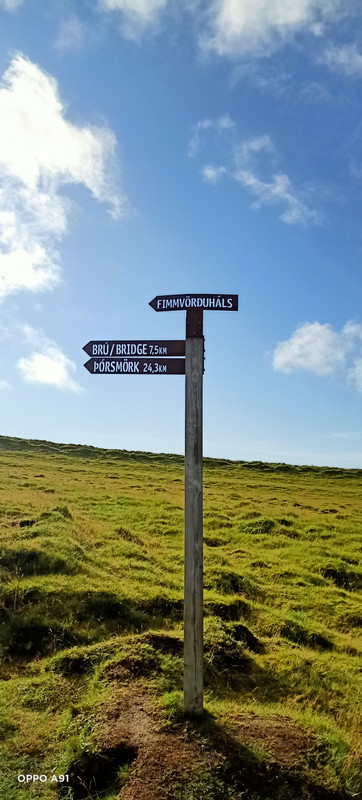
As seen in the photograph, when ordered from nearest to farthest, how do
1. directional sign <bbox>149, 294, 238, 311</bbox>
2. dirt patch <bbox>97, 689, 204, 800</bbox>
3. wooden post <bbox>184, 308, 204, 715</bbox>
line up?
dirt patch <bbox>97, 689, 204, 800</bbox>
wooden post <bbox>184, 308, 204, 715</bbox>
directional sign <bbox>149, 294, 238, 311</bbox>

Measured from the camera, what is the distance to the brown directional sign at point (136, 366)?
805 cm

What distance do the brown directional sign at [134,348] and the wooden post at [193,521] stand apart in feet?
0.86

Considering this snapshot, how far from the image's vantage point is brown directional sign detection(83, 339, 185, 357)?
8.07 meters

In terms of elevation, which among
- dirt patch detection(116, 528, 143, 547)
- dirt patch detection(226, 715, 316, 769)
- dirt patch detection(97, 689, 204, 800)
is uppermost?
dirt patch detection(116, 528, 143, 547)

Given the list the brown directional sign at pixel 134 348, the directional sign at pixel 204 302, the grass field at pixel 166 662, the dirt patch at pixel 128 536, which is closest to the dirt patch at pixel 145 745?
the grass field at pixel 166 662

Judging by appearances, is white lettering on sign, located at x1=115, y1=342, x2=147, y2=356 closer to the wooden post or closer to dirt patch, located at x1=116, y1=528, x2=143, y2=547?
the wooden post

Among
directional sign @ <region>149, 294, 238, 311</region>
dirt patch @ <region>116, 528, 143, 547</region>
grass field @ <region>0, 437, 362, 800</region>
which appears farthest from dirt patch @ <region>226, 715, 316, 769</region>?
dirt patch @ <region>116, 528, 143, 547</region>

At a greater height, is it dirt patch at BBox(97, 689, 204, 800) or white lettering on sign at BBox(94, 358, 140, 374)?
white lettering on sign at BBox(94, 358, 140, 374)

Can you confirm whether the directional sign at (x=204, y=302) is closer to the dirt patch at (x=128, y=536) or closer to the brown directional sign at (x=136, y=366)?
the brown directional sign at (x=136, y=366)

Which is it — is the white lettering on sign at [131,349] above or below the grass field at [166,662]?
above

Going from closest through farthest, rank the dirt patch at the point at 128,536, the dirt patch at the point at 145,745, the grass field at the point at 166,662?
the dirt patch at the point at 145,745
the grass field at the point at 166,662
the dirt patch at the point at 128,536

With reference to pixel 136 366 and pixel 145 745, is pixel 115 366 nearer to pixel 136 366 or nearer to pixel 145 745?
pixel 136 366

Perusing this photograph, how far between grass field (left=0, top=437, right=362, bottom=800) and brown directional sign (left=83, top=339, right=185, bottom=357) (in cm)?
554

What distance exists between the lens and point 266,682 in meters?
9.72
